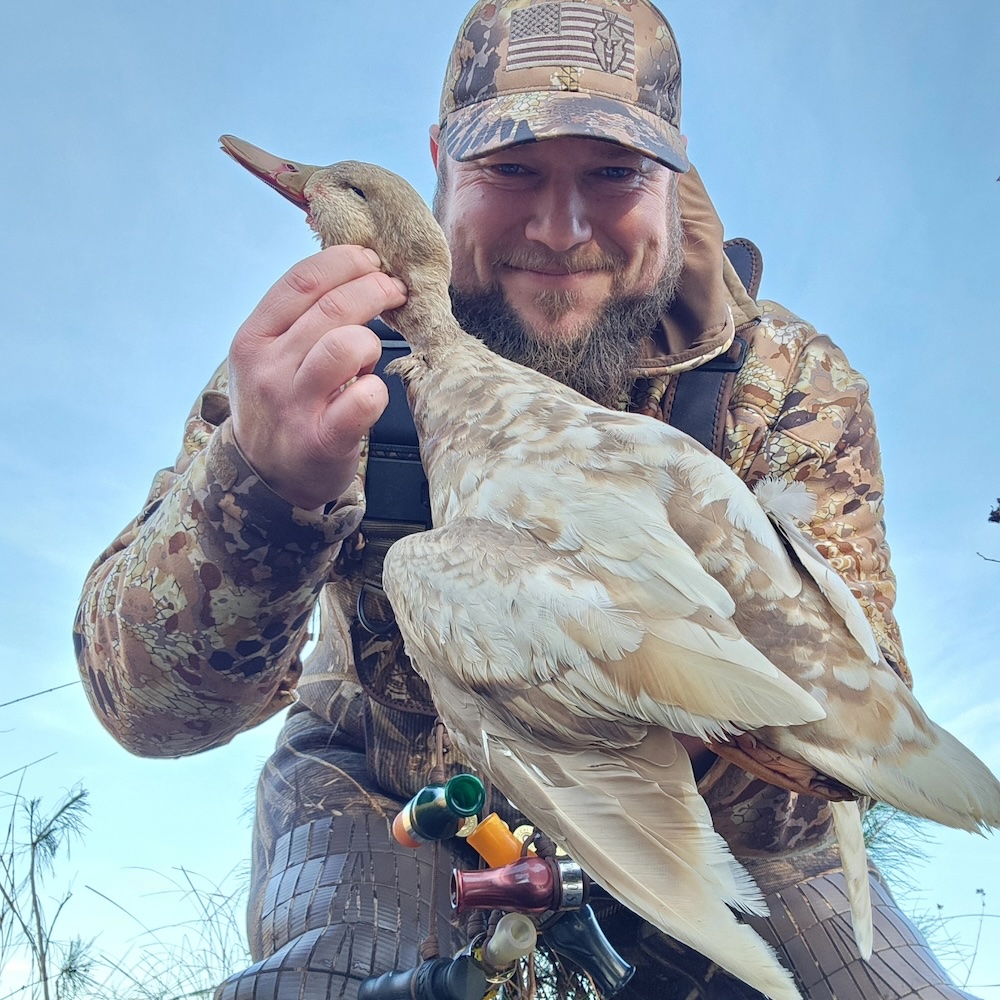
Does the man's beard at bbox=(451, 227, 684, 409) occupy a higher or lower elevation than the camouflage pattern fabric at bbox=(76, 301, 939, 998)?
higher

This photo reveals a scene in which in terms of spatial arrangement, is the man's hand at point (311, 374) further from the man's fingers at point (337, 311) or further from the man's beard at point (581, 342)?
the man's beard at point (581, 342)

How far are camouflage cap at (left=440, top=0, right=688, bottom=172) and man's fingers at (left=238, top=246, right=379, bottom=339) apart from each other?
72 cm

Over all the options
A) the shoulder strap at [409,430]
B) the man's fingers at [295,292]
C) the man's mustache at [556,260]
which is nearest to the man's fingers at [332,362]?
the man's fingers at [295,292]

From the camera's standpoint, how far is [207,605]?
8.23ft

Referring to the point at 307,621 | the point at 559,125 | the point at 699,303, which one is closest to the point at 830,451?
the point at 699,303

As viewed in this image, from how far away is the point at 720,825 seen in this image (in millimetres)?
2697

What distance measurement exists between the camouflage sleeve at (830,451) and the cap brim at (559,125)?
74cm

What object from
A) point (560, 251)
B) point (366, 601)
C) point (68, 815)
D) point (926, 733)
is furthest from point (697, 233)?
point (68, 815)

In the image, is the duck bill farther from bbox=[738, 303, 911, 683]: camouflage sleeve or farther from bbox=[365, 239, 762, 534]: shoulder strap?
bbox=[738, 303, 911, 683]: camouflage sleeve

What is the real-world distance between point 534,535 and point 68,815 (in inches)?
108

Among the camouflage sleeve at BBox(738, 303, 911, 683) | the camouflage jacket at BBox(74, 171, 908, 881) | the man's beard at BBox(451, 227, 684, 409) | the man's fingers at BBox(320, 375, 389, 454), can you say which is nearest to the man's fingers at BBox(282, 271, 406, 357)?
the man's fingers at BBox(320, 375, 389, 454)

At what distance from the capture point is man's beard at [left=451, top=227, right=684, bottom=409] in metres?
3.02

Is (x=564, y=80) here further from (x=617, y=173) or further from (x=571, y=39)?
(x=617, y=173)

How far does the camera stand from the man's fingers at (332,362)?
2.09 m
